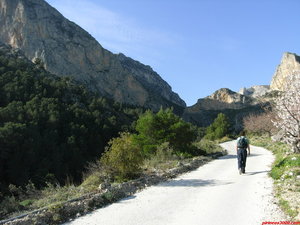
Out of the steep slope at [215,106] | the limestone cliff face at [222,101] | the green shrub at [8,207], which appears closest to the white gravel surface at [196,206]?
the green shrub at [8,207]

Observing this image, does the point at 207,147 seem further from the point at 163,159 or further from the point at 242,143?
the point at 242,143

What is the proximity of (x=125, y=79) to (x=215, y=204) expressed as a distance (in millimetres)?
134407

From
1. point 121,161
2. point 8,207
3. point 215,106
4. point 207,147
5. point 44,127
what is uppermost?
point 215,106

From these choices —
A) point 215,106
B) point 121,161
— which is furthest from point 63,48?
point 121,161

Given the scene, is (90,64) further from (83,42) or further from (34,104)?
(34,104)

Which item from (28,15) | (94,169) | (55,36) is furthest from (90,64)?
(94,169)

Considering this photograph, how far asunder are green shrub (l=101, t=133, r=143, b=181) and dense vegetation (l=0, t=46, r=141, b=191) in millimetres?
23415

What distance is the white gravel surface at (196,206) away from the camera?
5.71 m

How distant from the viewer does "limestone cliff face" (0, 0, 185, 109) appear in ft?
382

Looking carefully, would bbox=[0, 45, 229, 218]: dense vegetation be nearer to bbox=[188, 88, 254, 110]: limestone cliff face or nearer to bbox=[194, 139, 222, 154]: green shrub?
bbox=[194, 139, 222, 154]: green shrub

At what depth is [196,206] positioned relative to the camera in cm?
671

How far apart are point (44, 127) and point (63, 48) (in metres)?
74.4

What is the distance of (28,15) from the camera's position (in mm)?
118562

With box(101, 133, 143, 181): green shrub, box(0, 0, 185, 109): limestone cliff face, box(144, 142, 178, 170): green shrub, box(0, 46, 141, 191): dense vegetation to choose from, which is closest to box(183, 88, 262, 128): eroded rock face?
box(0, 0, 185, 109): limestone cliff face
